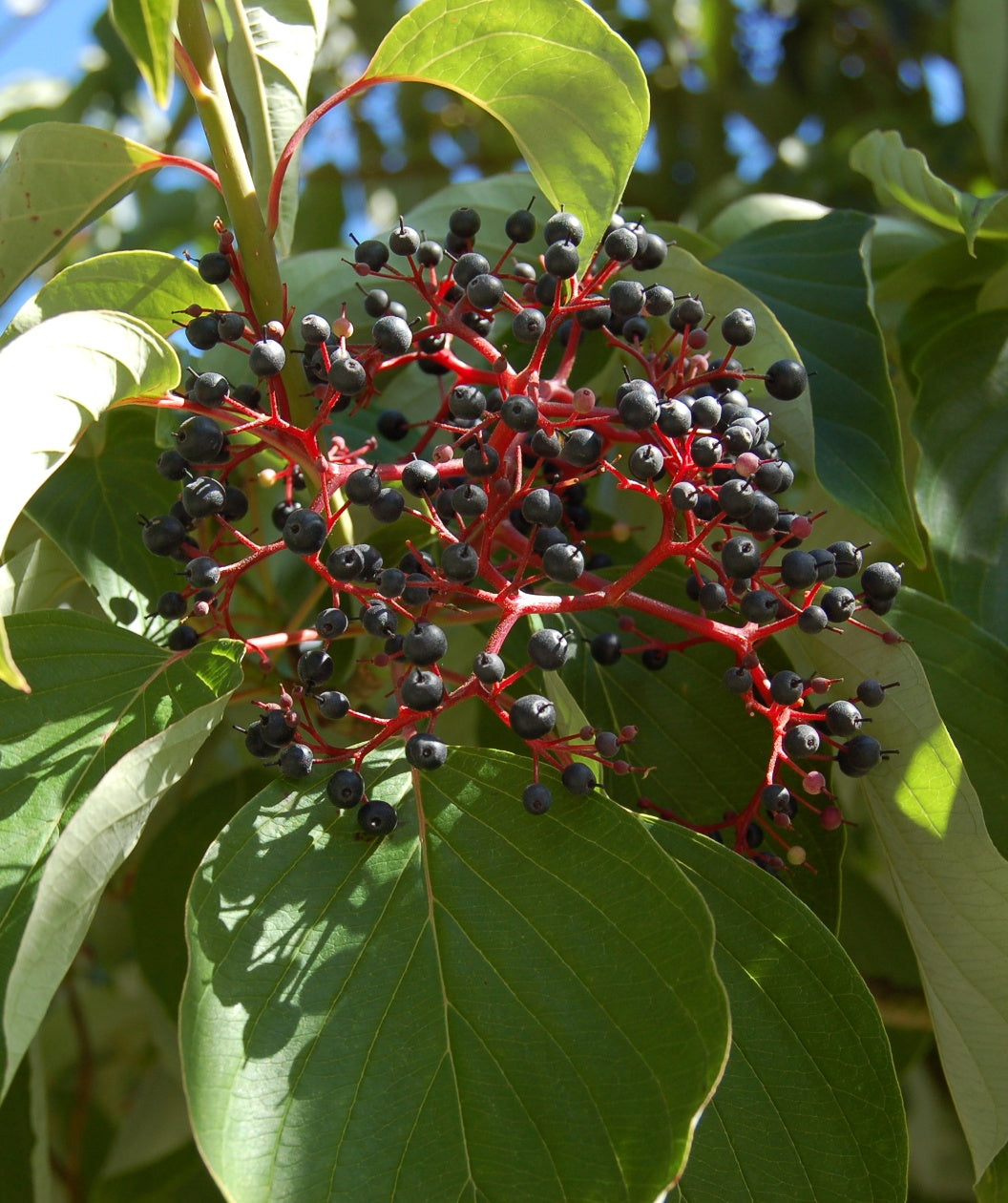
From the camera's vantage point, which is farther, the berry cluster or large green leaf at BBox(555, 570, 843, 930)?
large green leaf at BBox(555, 570, 843, 930)

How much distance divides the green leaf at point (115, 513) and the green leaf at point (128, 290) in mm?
232

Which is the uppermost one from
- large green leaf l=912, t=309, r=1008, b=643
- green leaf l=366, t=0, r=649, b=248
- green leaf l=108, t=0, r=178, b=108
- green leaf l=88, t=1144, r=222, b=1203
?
green leaf l=108, t=0, r=178, b=108

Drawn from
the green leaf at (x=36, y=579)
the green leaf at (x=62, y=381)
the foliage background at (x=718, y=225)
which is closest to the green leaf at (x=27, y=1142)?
the foliage background at (x=718, y=225)

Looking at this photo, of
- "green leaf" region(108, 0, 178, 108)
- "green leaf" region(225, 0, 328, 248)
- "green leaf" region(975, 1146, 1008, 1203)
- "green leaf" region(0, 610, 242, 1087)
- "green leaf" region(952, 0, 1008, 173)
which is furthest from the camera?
"green leaf" region(952, 0, 1008, 173)

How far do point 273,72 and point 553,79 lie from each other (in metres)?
0.32

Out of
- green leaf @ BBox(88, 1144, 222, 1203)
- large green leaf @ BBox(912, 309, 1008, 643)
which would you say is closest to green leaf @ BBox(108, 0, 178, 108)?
large green leaf @ BBox(912, 309, 1008, 643)

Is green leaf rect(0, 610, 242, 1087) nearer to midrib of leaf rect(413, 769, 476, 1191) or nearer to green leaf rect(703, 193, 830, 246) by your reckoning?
midrib of leaf rect(413, 769, 476, 1191)

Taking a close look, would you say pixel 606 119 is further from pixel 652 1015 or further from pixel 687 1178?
pixel 687 1178

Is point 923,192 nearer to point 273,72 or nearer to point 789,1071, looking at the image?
point 273,72

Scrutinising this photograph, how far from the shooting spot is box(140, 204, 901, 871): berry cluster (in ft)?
2.59

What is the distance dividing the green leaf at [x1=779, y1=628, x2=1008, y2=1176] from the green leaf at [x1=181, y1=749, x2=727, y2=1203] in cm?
24

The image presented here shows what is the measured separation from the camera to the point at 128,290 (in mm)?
910

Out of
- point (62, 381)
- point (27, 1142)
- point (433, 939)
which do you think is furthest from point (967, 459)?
point (27, 1142)

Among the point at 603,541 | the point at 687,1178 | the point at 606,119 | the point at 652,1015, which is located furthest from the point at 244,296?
the point at 687,1178
